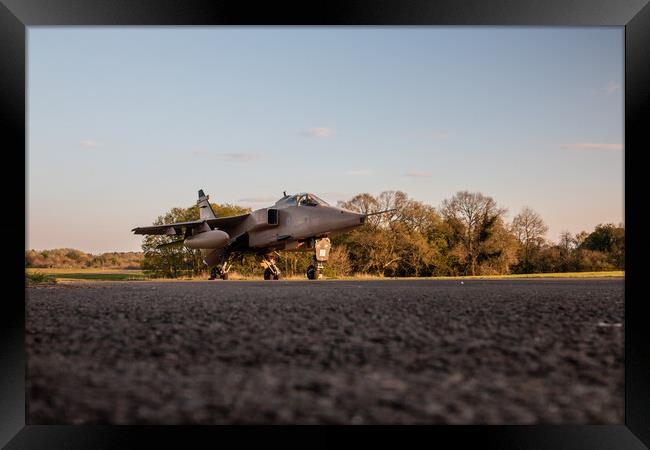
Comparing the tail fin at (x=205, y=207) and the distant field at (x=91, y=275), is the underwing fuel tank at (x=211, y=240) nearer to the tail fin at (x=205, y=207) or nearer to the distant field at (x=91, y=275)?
the distant field at (x=91, y=275)

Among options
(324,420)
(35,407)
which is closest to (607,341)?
(324,420)

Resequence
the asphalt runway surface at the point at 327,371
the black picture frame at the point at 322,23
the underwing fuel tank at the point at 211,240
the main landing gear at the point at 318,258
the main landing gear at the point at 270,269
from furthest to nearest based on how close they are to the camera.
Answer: the main landing gear at the point at 270,269, the underwing fuel tank at the point at 211,240, the main landing gear at the point at 318,258, the black picture frame at the point at 322,23, the asphalt runway surface at the point at 327,371

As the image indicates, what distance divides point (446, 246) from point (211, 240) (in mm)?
17807

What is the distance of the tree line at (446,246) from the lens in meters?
31.1

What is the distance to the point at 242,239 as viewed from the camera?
22156mm

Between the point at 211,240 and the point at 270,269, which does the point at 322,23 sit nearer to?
the point at 211,240

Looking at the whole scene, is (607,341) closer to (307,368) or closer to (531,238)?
(307,368)

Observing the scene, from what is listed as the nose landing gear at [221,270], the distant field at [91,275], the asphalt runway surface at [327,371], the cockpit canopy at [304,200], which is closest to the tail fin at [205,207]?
the distant field at [91,275]

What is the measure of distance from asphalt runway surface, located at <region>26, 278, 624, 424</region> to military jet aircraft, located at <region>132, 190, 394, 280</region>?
48.5 ft

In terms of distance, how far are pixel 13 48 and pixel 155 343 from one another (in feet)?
6.80

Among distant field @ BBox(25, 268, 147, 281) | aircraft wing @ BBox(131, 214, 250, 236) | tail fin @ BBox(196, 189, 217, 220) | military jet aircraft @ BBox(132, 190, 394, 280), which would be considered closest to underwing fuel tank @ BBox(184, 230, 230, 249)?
military jet aircraft @ BBox(132, 190, 394, 280)

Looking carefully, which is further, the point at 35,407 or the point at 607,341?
the point at 607,341

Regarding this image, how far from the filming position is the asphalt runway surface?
1975 millimetres

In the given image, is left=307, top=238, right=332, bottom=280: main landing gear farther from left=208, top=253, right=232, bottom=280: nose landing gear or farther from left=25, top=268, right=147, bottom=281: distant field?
left=25, top=268, right=147, bottom=281: distant field
